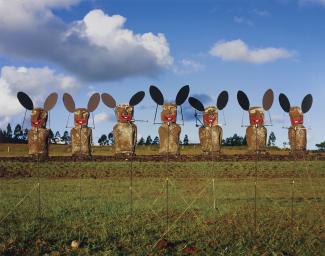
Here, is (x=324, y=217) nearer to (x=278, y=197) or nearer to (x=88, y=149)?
(x=278, y=197)

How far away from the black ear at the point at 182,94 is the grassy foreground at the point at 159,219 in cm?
207

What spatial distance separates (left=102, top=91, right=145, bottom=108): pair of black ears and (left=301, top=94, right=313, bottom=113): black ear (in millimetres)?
5447

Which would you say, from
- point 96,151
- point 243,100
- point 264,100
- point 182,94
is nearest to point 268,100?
point 264,100

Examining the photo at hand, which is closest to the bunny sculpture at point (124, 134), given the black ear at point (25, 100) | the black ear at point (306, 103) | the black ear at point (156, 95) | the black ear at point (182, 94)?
the black ear at point (306, 103)

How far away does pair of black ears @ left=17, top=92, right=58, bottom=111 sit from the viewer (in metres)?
11.7

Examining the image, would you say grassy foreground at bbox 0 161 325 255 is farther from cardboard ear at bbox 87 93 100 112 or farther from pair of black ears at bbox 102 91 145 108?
pair of black ears at bbox 102 91 145 108

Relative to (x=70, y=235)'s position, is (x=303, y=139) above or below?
above

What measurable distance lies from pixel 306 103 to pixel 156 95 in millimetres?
6451

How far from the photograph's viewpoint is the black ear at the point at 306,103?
51.6 ft

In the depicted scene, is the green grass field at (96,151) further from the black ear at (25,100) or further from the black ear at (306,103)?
the black ear at (25,100)

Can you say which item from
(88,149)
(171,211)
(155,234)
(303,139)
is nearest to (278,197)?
(171,211)

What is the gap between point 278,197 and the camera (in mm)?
12570

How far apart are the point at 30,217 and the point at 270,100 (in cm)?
641

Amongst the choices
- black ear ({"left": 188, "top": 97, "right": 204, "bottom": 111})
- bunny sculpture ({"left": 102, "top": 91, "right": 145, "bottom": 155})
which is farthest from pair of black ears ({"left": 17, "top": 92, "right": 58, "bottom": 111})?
bunny sculpture ({"left": 102, "top": 91, "right": 145, "bottom": 155})
